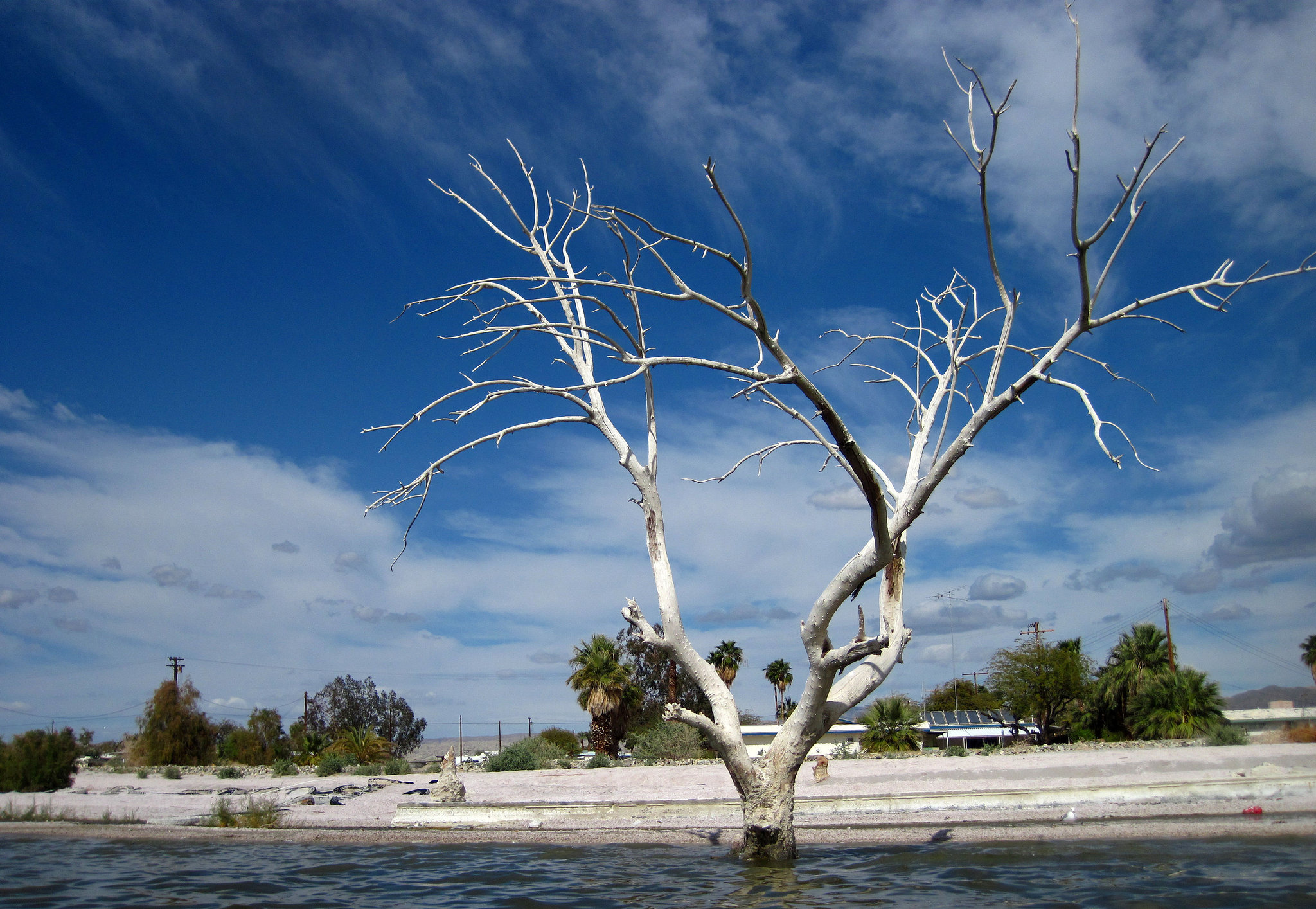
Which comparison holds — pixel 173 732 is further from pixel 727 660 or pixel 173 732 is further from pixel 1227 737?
pixel 1227 737

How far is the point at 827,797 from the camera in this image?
13148 millimetres

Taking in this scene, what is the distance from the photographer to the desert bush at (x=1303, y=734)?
20.9m

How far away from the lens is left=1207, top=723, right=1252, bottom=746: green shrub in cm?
2239

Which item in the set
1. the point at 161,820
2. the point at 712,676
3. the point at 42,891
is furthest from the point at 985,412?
the point at 161,820

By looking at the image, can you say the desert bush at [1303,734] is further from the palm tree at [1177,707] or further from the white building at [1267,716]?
the white building at [1267,716]

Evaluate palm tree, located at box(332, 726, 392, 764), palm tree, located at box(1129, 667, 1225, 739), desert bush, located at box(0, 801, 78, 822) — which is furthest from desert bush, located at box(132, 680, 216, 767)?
palm tree, located at box(1129, 667, 1225, 739)

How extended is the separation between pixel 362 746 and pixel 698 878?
28.6 meters

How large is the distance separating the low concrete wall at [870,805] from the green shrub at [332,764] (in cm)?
1815

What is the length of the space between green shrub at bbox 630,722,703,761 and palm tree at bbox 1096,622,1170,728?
17013 mm

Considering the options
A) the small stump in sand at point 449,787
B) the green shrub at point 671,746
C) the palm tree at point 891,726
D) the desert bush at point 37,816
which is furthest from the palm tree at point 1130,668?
the desert bush at point 37,816

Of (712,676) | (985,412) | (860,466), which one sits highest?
(985,412)

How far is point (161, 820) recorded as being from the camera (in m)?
14.9

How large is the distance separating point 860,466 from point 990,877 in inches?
165

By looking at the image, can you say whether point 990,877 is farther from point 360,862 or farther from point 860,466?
point 360,862
